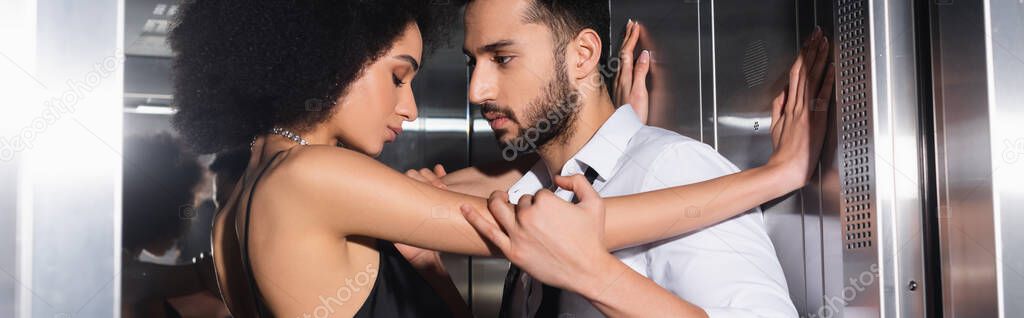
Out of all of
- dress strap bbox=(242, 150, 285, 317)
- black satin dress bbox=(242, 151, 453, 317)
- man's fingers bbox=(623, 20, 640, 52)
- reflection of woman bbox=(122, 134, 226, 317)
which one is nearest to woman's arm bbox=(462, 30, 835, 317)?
black satin dress bbox=(242, 151, 453, 317)

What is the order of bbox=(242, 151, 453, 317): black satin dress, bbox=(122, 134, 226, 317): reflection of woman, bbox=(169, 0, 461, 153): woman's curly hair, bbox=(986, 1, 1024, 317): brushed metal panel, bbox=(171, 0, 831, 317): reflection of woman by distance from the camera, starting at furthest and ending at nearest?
bbox=(122, 134, 226, 317): reflection of woman → bbox=(169, 0, 461, 153): woman's curly hair → bbox=(242, 151, 453, 317): black satin dress → bbox=(171, 0, 831, 317): reflection of woman → bbox=(986, 1, 1024, 317): brushed metal panel

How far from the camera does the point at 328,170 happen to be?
149 centimetres

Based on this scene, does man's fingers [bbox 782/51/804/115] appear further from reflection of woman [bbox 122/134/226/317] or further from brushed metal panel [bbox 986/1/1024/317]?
reflection of woman [bbox 122/134/226/317]

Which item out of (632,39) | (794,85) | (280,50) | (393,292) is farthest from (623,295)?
(632,39)

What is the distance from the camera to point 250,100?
1996 mm

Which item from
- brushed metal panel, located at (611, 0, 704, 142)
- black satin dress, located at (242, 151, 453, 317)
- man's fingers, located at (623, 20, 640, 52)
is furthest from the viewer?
man's fingers, located at (623, 20, 640, 52)

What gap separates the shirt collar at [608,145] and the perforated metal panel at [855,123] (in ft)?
1.59

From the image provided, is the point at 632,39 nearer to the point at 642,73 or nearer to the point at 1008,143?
the point at 642,73

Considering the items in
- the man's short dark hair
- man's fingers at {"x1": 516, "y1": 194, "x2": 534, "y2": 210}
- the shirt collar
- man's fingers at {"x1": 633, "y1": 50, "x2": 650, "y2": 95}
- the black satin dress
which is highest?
the man's short dark hair

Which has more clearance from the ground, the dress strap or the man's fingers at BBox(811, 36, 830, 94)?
the man's fingers at BBox(811, 36, 830, 94)

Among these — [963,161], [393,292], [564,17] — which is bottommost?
→ [393,292]

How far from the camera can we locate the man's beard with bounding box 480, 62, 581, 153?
2.08 meters

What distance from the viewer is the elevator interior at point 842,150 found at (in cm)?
141

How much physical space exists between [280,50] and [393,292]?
2.12 feet
